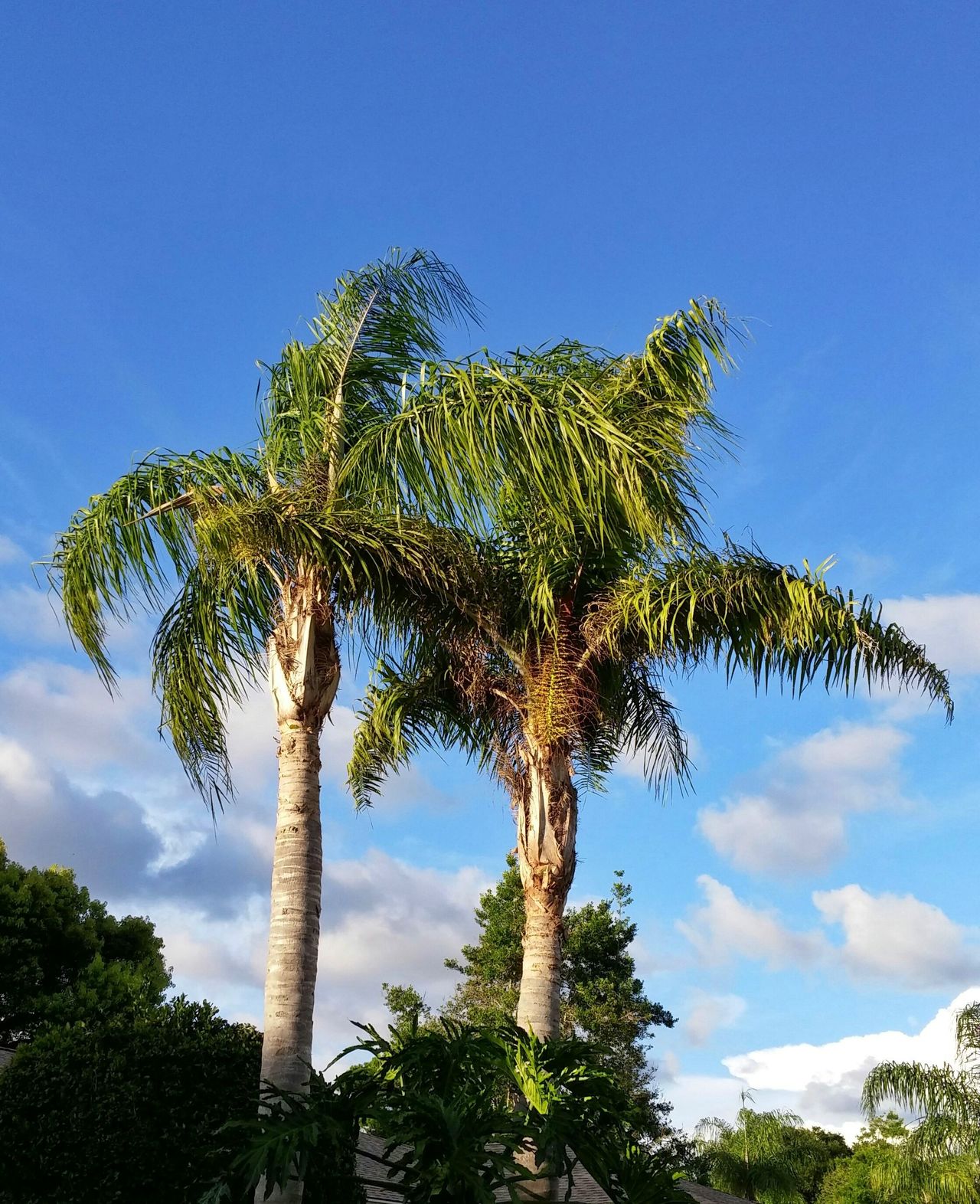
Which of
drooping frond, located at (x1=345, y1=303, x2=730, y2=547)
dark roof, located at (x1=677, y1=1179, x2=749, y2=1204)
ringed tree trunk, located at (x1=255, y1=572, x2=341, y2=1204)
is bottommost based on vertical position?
dark roof, located at (x1=677, y1=1179, x2=749, y2=1204)

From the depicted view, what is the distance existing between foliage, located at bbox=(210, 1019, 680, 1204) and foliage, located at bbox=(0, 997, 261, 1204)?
→ 4.31 feet

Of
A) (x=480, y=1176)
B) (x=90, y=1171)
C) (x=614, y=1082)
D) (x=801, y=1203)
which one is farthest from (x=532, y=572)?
(x=801, y=1203)

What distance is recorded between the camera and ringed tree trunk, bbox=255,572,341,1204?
33.9 ft

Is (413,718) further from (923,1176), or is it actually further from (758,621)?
(923,1176)

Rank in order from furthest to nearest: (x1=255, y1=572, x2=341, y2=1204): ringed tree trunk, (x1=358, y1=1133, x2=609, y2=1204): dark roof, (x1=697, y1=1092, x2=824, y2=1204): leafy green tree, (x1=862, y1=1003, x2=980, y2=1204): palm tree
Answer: (x1=697, y1=1092, x2=824, y2=1204): leafy green tree
(x1=862, y1=1003, x2=980, y2=1204): palm tree
(x1=358, y1=1133, x2=609, y2=1204): dark roof
(x1=255, y1=572, x2=341, y2=1204): ringed tree trunk

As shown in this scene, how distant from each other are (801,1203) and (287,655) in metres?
34.0

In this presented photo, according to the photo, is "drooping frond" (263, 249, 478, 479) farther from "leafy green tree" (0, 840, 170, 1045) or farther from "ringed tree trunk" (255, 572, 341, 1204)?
"leafy green tree" (0, 840, 170, 1045)

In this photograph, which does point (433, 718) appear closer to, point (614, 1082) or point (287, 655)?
point (287, 655)

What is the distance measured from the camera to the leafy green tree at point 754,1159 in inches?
1438

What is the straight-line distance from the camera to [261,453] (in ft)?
43.5

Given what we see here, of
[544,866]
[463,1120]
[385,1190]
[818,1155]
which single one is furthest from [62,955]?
[818,1155]

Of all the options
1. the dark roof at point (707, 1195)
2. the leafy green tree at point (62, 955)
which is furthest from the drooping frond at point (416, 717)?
the dark roof at point (707, 1195)

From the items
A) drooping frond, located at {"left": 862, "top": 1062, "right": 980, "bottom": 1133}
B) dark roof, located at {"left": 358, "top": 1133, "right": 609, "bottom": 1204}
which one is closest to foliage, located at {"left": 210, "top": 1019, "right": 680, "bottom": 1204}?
dark roof, located at {"left": 358, "top": 1133, "right": 609, "bottom": 1204}

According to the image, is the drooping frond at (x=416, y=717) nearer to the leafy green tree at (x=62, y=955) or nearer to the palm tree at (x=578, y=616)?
the palm tree at (x=578, y=616)
